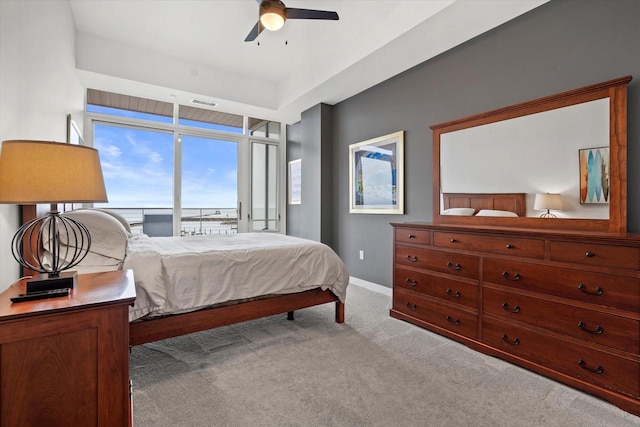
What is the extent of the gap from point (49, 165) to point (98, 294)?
21.5 inches

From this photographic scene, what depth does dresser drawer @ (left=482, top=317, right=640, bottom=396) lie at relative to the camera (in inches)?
66.2

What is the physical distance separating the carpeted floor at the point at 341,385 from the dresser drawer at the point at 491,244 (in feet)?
2.60

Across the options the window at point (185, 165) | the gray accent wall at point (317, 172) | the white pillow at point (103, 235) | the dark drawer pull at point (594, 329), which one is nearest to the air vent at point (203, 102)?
the window at point (185, 165)

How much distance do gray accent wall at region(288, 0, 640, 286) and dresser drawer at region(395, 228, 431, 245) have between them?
0.57 metres

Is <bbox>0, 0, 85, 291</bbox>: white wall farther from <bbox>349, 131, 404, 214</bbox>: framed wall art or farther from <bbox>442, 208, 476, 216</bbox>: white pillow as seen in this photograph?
<bbox>349, 131, 404, 214</bbox>: framed wall art

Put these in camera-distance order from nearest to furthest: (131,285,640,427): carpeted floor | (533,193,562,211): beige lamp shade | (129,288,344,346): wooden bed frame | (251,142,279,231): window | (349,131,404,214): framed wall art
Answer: (131,285,640,427): carpeted floor < (129,288,344,346): wooden bed frame < (533,193,562,211): beige lamp shade < (349,131,404,214): framed wall art < (251,142,279,231): window

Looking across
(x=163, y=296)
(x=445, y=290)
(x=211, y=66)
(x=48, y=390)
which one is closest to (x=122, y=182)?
(x=211, y=66)

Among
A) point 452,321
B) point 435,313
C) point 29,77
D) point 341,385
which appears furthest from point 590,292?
point 29,77

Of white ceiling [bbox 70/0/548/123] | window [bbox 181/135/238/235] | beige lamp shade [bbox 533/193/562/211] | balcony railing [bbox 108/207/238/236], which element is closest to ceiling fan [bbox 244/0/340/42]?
white ceiling [bbox 70/0/548/123]

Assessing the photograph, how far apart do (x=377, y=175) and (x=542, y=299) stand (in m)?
2.40

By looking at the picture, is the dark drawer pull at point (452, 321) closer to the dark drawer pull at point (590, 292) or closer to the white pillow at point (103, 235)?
the dark drawer pull at point (590, 292)

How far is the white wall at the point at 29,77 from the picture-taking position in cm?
145

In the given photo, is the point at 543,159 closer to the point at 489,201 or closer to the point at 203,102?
the point at 489,201

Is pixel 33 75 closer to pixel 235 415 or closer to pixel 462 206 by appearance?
pixel 235 415
